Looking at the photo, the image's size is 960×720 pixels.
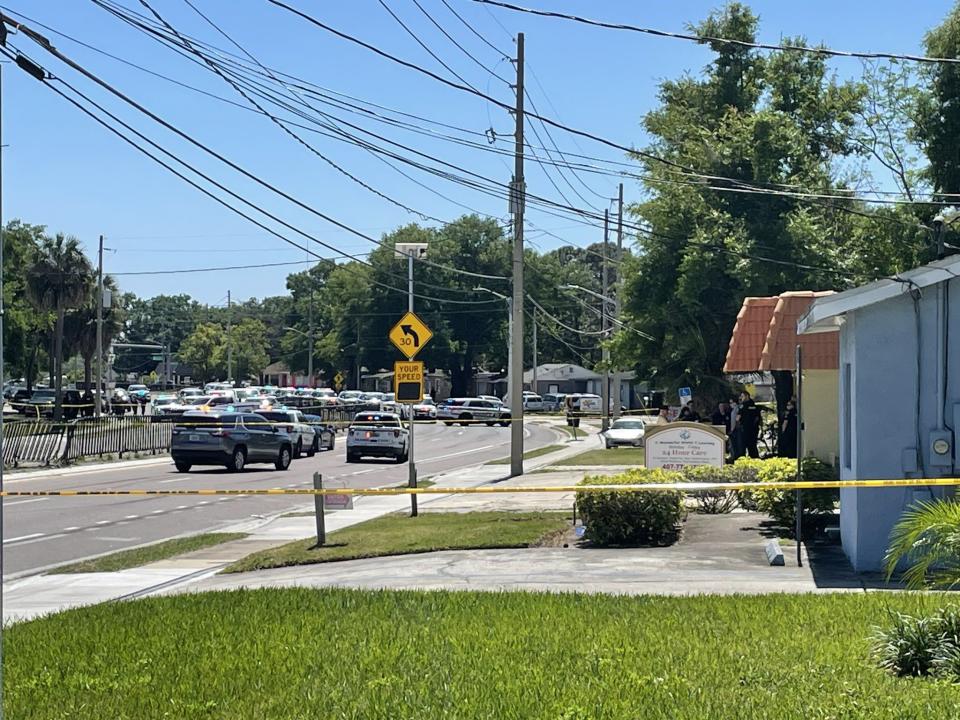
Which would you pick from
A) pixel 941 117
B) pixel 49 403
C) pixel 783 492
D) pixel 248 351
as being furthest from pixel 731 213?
pixel 248 351

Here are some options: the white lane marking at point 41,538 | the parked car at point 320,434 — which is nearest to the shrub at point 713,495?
the white lane marking at point 41,538

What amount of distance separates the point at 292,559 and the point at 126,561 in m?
2.21

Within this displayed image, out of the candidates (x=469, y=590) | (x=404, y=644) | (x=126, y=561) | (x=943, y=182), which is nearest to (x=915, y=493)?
(x=469, y=590)

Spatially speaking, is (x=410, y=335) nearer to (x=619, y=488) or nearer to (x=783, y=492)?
(x=619, y=488)

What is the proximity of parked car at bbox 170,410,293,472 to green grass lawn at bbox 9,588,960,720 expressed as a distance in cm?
2215

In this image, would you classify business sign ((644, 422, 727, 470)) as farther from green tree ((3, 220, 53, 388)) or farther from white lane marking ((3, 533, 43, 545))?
green tree ((3, 220, 53, 388))

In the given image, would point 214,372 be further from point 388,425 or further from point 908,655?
point 908,655

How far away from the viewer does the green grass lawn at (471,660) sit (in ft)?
20.8

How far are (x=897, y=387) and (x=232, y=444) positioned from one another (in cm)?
2280

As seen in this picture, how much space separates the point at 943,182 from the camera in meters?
40.2

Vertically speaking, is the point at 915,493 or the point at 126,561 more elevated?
A: the point at 915,493

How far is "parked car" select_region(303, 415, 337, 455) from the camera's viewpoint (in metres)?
41.2

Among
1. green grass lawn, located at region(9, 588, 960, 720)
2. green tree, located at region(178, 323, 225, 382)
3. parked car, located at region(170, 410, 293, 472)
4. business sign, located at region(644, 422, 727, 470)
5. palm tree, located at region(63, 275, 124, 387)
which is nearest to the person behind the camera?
green grass lawn, located at region(9, 588, 960, 720)

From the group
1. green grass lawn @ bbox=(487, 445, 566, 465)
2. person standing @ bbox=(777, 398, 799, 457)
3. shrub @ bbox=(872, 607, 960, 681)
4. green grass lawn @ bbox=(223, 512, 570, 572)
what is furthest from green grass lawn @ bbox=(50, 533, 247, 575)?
green grass lawn @ bbox=(487, 445, 566, 465)
